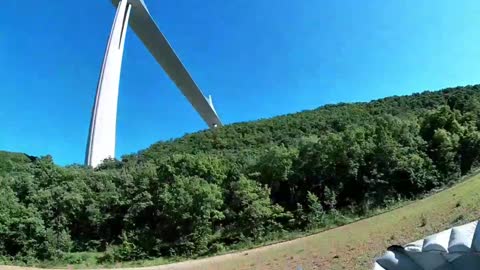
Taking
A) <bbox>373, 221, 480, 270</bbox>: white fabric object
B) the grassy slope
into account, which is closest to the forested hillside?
the grassy slope

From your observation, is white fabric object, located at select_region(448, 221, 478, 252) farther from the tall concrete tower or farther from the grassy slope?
the tall concrete tower

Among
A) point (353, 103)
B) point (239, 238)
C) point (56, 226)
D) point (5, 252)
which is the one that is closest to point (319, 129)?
point (353, 103)

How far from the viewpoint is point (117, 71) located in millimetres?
42188

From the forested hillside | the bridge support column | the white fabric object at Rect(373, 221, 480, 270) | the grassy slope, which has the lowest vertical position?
the white fabric object at Rect(373, 221, 480, 270)

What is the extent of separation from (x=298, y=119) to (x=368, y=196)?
82.8ft

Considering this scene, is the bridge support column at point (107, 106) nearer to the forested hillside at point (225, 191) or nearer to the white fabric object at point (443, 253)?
the forested hillside at point (225, 191)

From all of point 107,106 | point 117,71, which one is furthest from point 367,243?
point 117,71

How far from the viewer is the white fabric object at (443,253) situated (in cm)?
516

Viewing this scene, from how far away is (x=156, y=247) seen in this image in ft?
99.1

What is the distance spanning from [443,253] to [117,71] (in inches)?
1557

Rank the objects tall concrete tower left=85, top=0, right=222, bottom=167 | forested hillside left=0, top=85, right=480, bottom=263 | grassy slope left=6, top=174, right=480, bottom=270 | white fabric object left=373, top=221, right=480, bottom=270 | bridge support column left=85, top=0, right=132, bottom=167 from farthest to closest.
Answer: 1. tall concrete tower left=85, top=0, right=222, bottom=167
2. bridge support column left=85, top=0, right=132, bottom=167
3. forested hillside left=0, top=85, right=480, bottom=263
4. grassy slope left=6, top=174, right=480, bottom=270
5. white fabric object left=373, top=221, right=480, bottom=270

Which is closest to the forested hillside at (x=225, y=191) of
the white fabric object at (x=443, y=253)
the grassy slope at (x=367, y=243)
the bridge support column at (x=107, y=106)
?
the bridge support column at (x=107, y=106)

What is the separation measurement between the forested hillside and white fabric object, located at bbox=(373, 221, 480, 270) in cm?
2331

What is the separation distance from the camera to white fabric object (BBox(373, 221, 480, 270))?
516 centimetres
